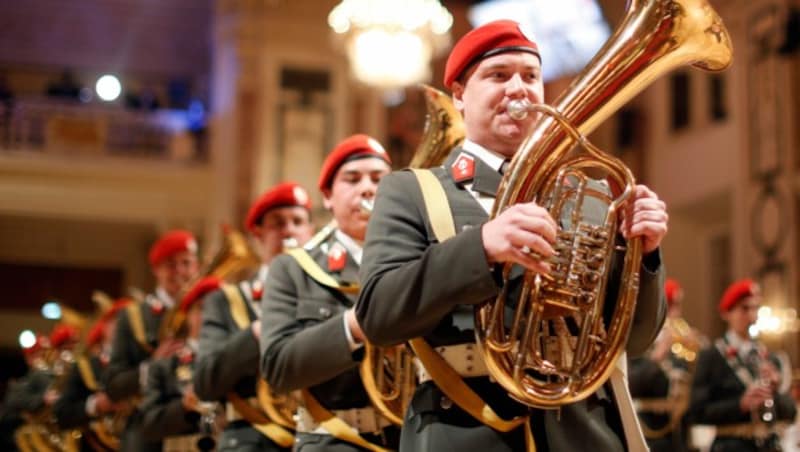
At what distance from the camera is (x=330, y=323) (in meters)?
3.18

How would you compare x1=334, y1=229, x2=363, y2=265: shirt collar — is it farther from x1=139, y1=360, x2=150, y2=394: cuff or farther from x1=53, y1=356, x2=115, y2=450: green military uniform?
x1=53, y1=356, x2=115, y2=450: green military uniform

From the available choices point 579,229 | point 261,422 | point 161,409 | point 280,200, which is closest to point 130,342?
point 161,409

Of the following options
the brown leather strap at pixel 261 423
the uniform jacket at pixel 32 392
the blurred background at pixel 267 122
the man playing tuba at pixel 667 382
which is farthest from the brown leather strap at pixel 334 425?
the blurred background at pixel 267 122

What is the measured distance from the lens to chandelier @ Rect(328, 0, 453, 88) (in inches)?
433

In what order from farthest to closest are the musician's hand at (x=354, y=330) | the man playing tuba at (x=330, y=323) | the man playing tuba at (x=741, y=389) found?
1. the man playing tuba at (x=741, y=389)
2. the man playing tuba at (x=330, y=323)
3. the musician's hand at (x=354, y=330)

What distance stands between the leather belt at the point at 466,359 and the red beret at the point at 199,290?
144 inches

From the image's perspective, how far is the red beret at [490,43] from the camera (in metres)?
2.53

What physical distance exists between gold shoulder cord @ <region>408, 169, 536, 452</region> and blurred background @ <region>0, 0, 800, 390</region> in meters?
8.08

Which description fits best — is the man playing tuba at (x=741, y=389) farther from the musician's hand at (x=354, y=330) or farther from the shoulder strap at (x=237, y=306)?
the musician's hand at (x=354, y=330)

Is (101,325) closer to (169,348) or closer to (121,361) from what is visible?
(121,361)

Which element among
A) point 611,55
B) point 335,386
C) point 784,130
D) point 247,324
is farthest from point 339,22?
point 611,55

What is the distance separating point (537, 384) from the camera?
2.20 metres

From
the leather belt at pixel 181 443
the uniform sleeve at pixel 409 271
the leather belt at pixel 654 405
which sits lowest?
the leather belt at pixel 654 405

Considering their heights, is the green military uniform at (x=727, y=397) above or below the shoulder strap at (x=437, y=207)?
below
